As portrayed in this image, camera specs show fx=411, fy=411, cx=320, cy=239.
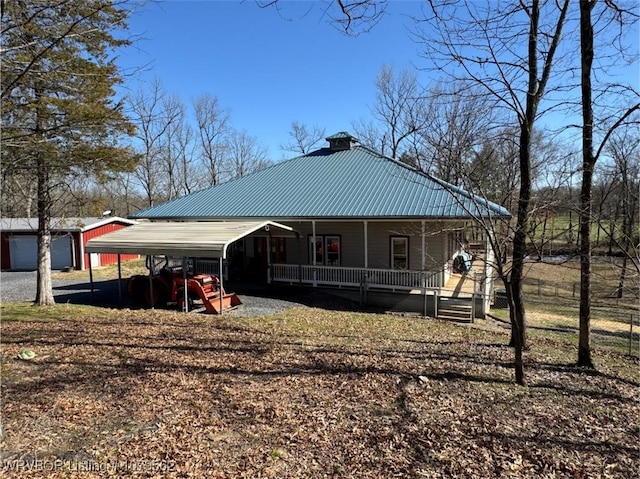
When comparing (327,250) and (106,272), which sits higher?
(327,250)

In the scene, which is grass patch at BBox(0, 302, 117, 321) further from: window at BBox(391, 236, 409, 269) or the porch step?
the porch step

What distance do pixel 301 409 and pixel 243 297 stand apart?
34.3 feet

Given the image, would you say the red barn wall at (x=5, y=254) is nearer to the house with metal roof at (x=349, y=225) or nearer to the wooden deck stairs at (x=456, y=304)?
the house with metal roof at (x=349, y=225)

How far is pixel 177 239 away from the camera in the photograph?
1382 cm

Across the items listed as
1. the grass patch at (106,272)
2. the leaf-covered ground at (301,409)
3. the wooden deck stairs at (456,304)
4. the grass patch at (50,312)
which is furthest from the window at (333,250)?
the grass patch at (106,272)

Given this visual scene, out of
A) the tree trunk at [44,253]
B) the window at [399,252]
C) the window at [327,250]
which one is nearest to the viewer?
the tree trunk at [44,253]

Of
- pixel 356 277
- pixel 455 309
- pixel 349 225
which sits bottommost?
pixel 455 309

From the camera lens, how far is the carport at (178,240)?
12867 millimetres

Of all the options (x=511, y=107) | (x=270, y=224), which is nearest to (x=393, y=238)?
(x=270, y=224)

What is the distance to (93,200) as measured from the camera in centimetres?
1236

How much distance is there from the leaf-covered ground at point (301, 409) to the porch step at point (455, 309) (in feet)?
16.1

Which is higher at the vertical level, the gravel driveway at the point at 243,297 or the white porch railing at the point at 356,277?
the white porch railing at the point at 356,277

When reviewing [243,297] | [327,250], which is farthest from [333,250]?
[243,297]

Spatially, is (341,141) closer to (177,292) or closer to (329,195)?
(329,195)
